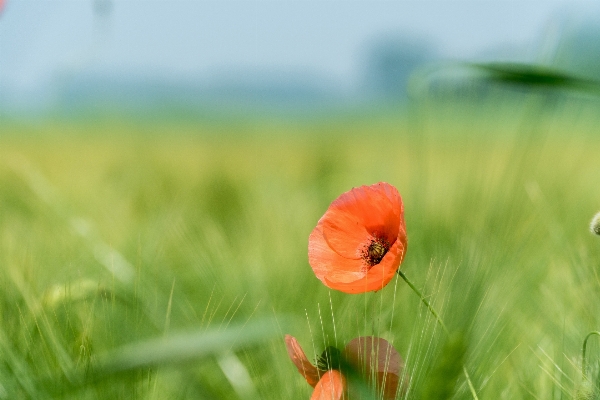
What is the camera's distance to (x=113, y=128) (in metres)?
0.98

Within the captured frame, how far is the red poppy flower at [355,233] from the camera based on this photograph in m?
0.31

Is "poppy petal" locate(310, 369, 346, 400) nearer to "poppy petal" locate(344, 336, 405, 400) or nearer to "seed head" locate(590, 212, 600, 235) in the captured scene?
"poppy petal" locate(344, 336, 405, 400)

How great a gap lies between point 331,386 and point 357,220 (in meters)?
0.09

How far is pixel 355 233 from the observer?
320mm

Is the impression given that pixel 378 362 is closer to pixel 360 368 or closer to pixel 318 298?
pixel 360 368

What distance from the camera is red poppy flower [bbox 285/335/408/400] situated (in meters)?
0.26

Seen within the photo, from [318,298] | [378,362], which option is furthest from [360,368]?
[318,298]

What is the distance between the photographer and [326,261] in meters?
0.32

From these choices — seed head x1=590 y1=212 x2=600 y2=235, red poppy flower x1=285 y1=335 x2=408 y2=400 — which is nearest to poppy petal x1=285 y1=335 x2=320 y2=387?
red poppy flower x1=285 y1=335 x2=408 y2=400

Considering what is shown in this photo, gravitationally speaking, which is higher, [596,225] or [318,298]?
[596,225]

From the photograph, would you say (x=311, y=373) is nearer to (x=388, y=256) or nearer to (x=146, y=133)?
(x=388, y=256)

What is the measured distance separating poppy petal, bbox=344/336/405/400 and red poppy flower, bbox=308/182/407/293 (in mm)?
40

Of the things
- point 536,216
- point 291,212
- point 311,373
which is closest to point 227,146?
point 291,212

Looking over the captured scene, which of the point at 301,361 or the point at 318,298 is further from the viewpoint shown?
the point at 318,298
